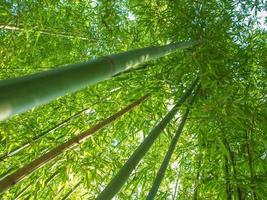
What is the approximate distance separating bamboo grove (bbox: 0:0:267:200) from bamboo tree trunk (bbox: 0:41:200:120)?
2.46 ft

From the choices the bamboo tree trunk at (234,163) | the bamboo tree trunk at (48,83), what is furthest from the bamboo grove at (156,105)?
the bamboo tree trunk at (48,83)

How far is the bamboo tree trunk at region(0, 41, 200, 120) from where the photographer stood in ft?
2.73

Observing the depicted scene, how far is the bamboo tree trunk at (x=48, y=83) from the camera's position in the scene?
0.83 m

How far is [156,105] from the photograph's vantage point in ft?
11.4

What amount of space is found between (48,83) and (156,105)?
257 centimetres

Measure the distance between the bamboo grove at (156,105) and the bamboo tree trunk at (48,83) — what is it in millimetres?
749

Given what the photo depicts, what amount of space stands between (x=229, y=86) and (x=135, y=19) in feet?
6.63

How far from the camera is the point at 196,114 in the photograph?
2.82 meters

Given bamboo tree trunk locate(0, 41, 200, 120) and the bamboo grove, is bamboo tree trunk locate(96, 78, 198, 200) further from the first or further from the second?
bamboo tree trunk locate(0, 41, 200, 120)

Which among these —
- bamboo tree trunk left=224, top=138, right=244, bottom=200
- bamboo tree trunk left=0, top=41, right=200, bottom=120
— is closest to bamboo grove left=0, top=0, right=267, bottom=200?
bamboo tree trunk left=224, top=138, right=244, bottom=200

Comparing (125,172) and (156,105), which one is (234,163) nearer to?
(156,105)

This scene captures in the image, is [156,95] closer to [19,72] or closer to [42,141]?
[42,141]

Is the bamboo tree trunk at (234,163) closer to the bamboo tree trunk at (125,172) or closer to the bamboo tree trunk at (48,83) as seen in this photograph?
the bamboo tree trunk at (125,172)

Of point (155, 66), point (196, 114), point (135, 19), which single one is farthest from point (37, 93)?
point (135, 19)
